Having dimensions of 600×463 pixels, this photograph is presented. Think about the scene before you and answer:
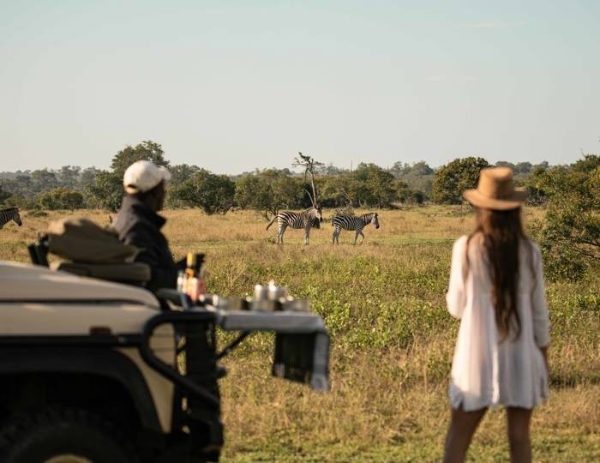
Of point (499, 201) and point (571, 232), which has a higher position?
point (499, 201)

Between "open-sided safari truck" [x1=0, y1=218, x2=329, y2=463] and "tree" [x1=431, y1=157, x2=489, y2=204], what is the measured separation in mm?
54260

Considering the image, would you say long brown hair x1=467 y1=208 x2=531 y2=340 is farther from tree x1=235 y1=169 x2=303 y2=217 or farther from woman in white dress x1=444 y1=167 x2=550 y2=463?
tree x1=235 y1=169 x2=303 y2=217

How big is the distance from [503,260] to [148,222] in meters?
1.78

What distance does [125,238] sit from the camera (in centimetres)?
531

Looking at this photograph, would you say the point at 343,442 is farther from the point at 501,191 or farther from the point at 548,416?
the point at 501,191

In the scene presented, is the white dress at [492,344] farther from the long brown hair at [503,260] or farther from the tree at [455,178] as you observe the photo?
the tree at [455,178]

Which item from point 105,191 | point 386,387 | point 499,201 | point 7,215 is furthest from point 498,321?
point 105,191

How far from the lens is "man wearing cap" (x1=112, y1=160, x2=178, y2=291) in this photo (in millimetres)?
5285

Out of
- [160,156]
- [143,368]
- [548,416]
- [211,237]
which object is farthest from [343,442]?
[160,156]

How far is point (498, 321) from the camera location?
500 centimetres

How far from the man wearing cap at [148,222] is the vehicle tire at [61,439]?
3.14 feet

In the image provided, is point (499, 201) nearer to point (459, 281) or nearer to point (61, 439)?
point (459, 281)

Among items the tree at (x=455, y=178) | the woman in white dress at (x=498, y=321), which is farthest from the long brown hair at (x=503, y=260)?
the tree at (x=455, y=178)

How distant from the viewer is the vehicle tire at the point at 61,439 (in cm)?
426
